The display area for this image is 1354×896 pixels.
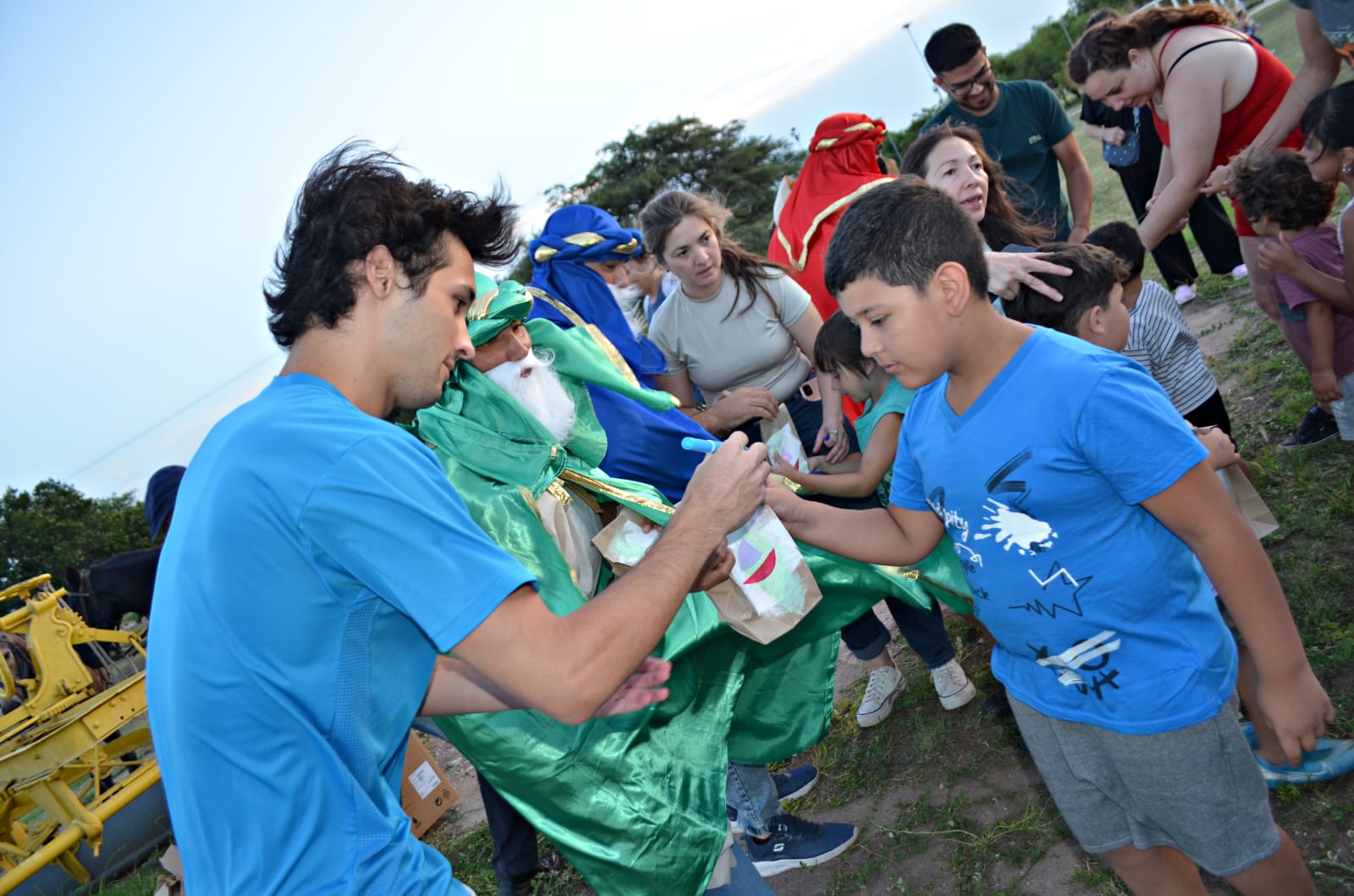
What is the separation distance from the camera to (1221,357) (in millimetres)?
5520

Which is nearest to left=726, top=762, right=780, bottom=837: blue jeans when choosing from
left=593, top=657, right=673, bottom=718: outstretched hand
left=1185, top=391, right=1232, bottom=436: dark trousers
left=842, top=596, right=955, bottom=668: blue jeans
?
left=842, top=596, right=955, bottom=668: blue jeans

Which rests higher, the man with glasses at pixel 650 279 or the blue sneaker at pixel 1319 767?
the man with glasses at pixel 650 279

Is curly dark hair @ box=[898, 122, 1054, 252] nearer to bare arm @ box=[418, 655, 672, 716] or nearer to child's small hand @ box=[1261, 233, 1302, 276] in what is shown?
child's small hand @ box=[1261, 233, 1302, 276]

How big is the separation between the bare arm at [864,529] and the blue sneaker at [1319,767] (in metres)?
1.22

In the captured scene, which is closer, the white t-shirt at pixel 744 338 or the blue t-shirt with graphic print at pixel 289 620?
the blue t-shirt with graphic print at pixel 289 620

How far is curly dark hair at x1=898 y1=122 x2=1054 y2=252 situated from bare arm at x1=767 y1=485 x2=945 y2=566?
5.36ft

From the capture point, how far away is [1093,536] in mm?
1774

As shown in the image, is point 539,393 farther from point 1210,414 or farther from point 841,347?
point 1210,414

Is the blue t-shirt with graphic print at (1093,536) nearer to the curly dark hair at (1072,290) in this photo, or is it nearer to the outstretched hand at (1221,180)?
the curly dark hair at (1072,290)

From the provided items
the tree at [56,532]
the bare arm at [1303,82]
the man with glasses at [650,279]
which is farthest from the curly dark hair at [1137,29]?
the tree at [56,532]

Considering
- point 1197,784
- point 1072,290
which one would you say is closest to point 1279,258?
point 1072,290

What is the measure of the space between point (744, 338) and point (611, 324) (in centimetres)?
66

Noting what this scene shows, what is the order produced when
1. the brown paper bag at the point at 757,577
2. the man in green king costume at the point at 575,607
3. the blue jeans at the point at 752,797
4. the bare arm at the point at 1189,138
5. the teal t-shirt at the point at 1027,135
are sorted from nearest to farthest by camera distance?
the man in green king costume at the point at 575,607
the brown paper bag at the point at 757,577
the blue jeans at the point at 752,797
the bare arm at the point at 1189,138
the teal t-shirt at the point at 1027,135

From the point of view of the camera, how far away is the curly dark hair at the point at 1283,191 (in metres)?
3.41
